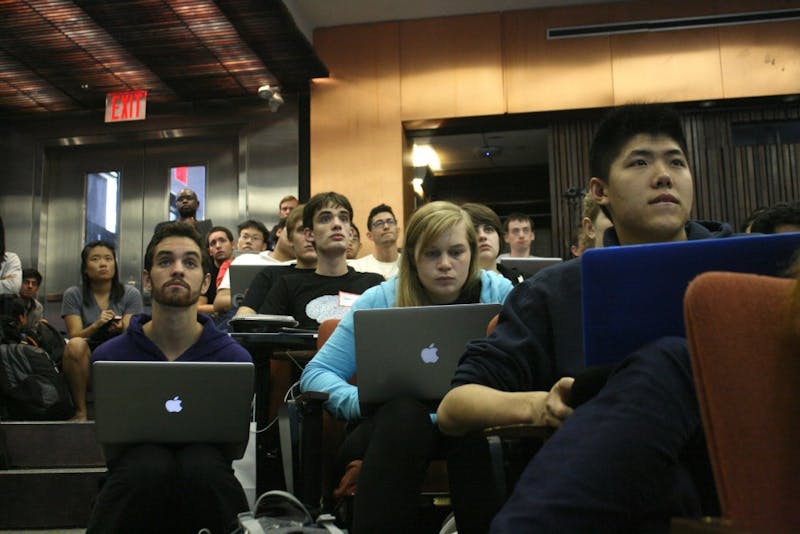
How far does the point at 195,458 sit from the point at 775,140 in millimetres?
5376

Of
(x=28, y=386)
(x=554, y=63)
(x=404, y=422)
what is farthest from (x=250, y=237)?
(x=404, y=422)

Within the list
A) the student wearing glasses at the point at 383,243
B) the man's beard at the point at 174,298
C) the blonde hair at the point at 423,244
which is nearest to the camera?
the blonde hair at the point at 423,244

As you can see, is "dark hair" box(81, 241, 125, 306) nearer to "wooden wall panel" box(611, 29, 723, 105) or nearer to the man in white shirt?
the man in white shirt

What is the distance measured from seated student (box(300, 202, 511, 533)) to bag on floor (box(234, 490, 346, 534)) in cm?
16

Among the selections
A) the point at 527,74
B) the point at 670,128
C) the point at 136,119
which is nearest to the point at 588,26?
the point at 527,74

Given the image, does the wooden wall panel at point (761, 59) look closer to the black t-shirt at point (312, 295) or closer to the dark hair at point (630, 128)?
the black t-shirt at point (312, 295)

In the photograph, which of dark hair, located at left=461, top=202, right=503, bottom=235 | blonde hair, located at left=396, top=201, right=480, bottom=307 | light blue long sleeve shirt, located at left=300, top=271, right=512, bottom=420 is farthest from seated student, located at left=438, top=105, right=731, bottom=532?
dark hair, located at left=461, top=202, right=503, bottom=235

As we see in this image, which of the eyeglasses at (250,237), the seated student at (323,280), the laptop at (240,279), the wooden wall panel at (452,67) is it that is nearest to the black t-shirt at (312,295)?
the seated student at (323,280)

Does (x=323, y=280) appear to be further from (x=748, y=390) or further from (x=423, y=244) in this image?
(x=748, y=390)

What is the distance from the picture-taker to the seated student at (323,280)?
312cm

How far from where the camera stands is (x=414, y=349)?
6.24 ft

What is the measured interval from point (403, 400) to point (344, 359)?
0.44 meters

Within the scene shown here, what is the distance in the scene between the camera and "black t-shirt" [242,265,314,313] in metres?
3.37

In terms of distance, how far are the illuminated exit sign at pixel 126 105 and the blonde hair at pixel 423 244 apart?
15.3 feet
